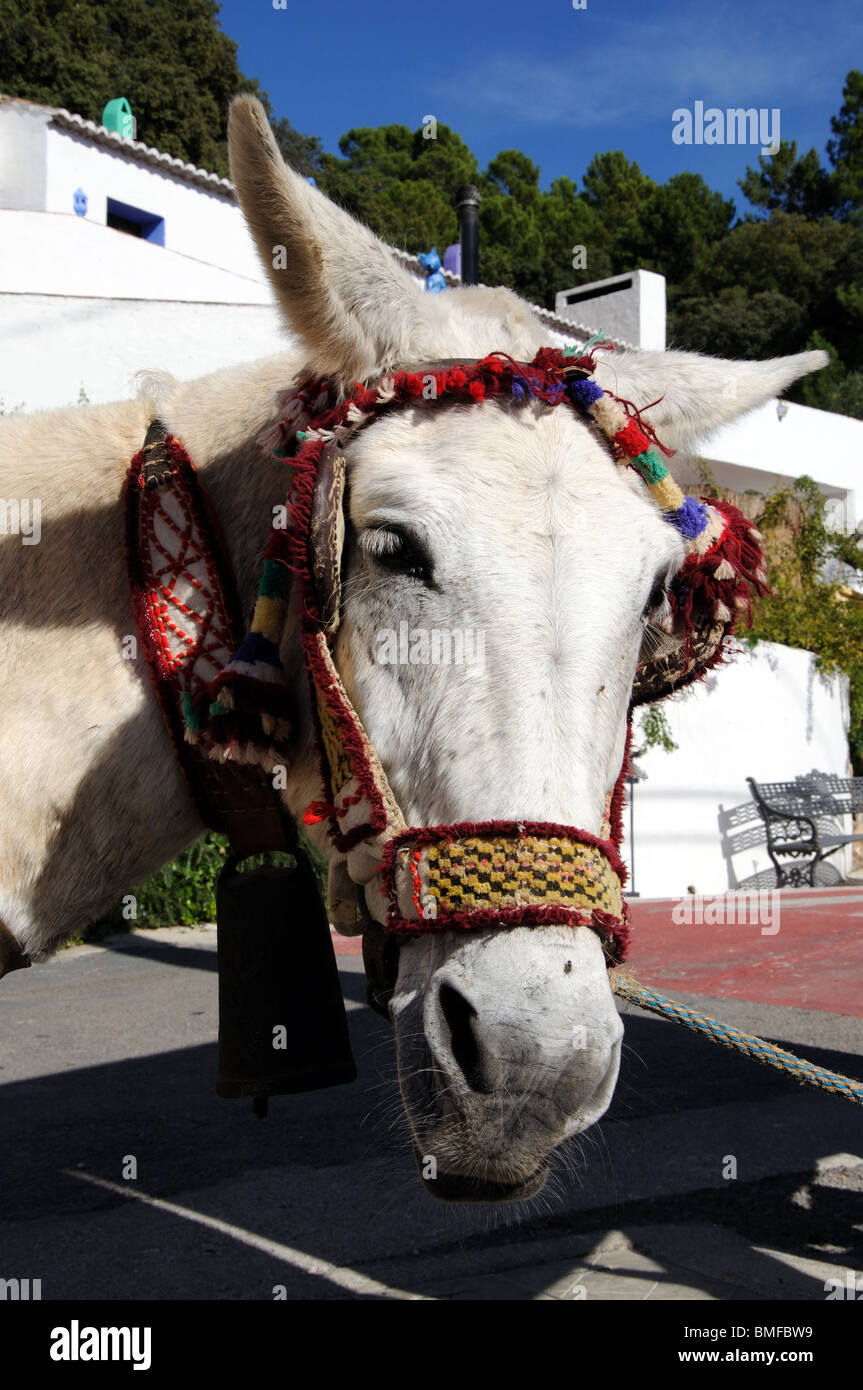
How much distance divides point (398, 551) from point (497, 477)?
0.20 m

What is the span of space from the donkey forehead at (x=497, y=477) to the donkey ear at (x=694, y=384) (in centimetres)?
48

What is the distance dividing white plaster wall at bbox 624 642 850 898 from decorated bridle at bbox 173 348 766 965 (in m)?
11.1

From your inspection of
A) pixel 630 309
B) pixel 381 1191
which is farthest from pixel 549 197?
pixel 381 1191

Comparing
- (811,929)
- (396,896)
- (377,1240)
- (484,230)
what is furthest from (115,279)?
(484,230)

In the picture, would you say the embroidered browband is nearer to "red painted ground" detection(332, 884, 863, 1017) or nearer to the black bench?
"red painted ground" detection(332, 884, 863, 1017)

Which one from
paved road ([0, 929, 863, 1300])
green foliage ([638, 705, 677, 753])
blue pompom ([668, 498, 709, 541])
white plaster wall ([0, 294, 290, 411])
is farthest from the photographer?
green foliage ([638, 705, 677, 753])

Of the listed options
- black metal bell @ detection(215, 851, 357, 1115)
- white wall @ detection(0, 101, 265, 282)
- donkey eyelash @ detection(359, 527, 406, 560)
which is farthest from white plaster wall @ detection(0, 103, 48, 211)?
donkey eyelash @ detection(359, 527, 406, 560)

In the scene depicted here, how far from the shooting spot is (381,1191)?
13.4 feet

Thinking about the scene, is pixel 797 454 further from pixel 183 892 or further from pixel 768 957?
pixel 183 892

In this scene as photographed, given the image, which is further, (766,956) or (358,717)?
(766,956)

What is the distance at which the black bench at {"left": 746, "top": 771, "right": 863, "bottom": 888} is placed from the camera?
1402cm

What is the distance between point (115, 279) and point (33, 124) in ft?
13.7

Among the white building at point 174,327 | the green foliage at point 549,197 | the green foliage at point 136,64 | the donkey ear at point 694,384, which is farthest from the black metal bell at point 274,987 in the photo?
the green foliage at point 136,64

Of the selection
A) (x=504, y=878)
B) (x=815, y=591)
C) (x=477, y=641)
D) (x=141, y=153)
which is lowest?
(x=504, y=878)
